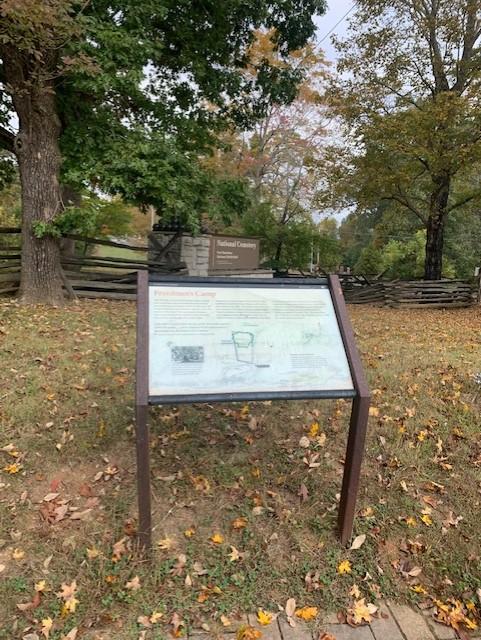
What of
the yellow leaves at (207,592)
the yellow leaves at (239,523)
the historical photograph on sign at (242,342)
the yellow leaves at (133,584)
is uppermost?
the historical photograph on sign at (242,342)

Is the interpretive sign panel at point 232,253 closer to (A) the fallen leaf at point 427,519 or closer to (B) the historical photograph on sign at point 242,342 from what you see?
(B) the historical photograph on sign at point 242,342

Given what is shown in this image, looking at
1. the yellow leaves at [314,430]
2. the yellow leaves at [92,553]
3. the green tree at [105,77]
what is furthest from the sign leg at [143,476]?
the green tree at [105,77]

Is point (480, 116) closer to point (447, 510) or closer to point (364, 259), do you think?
point (447, 510)

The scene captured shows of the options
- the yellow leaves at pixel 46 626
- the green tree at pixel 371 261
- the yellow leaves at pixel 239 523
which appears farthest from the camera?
the green tree at pixel 371 261

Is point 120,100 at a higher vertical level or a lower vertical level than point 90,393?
higher

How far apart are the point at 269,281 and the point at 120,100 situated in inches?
282

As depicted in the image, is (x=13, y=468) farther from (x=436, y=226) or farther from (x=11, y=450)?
(x=436, y=226)

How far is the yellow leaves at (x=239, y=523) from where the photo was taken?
2648mm

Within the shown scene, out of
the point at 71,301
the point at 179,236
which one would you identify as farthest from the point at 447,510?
the point at 179,236

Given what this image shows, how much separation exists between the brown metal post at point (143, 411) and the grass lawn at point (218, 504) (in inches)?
7.5

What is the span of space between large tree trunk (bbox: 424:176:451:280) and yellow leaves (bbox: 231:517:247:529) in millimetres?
11685

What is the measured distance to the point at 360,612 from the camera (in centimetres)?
219

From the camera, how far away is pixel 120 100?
26.6ft

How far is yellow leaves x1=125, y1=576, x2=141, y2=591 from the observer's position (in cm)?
222
